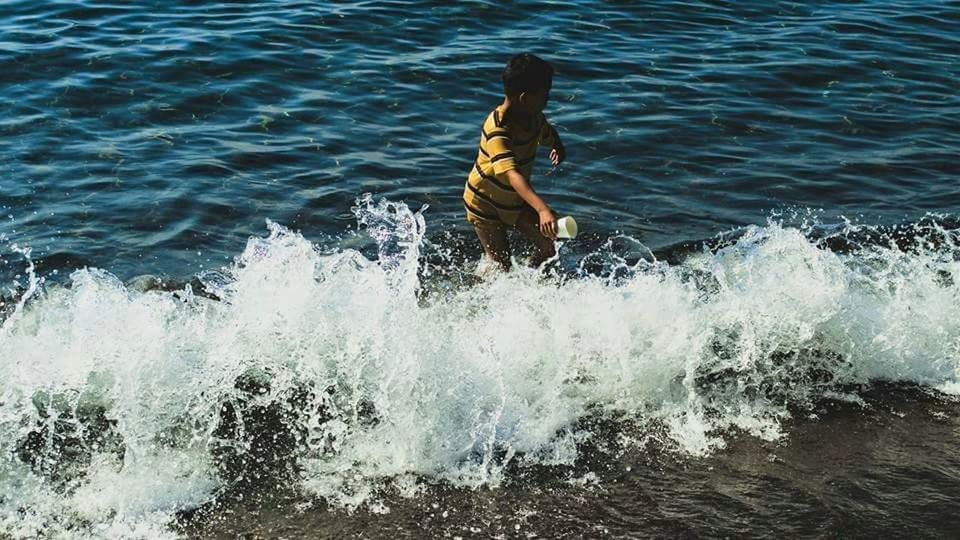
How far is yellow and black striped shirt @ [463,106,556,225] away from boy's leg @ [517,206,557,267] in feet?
0.19

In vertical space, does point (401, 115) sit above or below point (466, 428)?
above

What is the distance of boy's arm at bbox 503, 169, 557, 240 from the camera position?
5.61m

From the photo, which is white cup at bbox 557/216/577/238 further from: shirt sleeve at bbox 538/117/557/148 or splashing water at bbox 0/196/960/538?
shirt sleeve at bbox 538/117/557/148

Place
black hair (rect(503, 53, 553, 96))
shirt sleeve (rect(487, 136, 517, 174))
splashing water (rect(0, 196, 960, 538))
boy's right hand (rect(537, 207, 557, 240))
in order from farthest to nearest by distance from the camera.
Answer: shirt sleeve (rect(487, 136, 517, 174)) → black hair (rect(503, 53, 553, 96)) → boy's right hand (rect(537, 207, 557, 240)) → splashing water (rect(0, 196, 960, 538))

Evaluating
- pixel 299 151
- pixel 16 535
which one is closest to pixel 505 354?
pixel 16 535

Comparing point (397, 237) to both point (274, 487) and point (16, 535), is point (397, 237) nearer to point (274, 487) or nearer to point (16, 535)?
point (274, 487)

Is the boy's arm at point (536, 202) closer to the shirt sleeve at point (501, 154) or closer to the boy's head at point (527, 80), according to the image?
the shirt sleeve at point (501, 154)

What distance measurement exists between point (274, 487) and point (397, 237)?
12.2ft

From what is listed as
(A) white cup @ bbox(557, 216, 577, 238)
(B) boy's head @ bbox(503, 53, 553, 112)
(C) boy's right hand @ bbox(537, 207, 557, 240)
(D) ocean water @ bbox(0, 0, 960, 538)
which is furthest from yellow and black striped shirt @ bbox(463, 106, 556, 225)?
(A) white cup @ bbox(557, 216, 577, 238)

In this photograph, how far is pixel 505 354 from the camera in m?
5.64

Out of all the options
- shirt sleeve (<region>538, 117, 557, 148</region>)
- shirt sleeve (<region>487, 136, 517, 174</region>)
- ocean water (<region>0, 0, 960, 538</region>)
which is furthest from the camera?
shirt sleeve (<region>538, 117, 557, 148</region>)

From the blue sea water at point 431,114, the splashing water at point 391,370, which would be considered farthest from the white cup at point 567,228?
the blue sea water at point 431,114

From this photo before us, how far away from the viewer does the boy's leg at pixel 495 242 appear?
6641 millimetres

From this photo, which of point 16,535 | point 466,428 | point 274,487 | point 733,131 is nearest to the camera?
point 16,535
